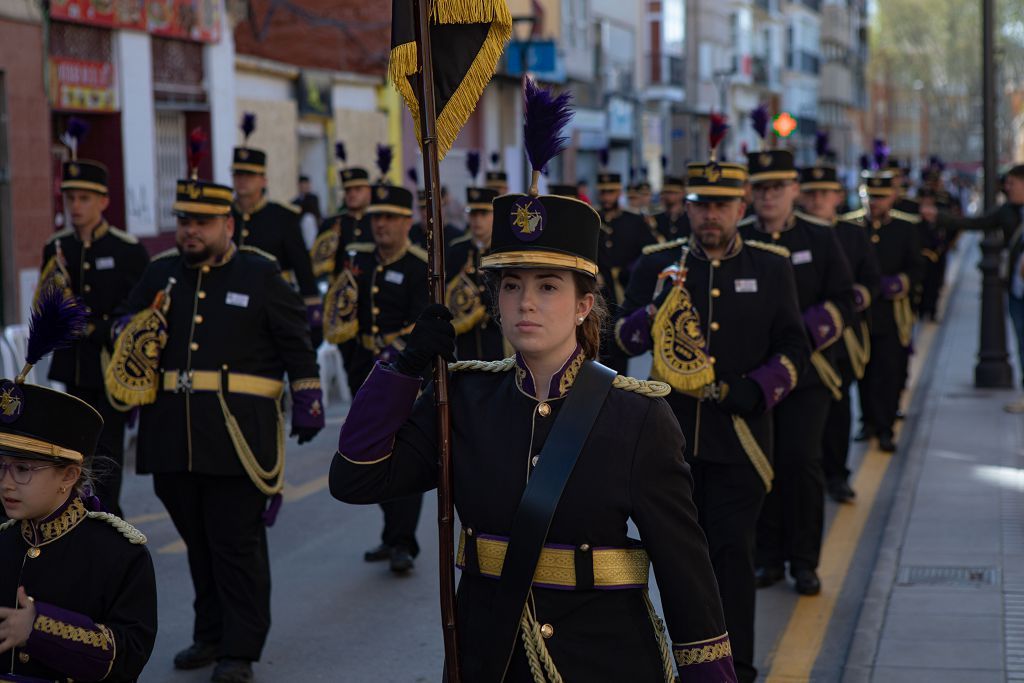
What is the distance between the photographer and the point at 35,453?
14.3ft

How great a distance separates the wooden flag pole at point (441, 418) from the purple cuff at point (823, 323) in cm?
463

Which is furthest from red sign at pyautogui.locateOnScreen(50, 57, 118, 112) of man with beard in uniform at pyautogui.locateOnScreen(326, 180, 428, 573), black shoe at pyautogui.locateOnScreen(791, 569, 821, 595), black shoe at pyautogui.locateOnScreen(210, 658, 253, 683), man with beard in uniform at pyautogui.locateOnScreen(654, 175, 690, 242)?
black shoe at pyautogui.locateOnScreen(210, 658, 253, 683)

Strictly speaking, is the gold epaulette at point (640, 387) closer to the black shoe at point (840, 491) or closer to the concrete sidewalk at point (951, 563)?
the concrete sidewalk at point (951, 563)

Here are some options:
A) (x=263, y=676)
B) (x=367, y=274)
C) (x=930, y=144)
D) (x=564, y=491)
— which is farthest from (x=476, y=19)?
(x=930, y=144)

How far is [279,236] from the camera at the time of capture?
12.8 m

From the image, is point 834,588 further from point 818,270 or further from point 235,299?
point 235,299

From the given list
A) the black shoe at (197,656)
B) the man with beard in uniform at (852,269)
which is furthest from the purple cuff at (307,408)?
the man with beard in uniform at (852,269)

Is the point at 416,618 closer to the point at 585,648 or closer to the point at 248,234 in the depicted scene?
the point at 585,648

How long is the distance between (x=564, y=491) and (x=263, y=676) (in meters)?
3.61

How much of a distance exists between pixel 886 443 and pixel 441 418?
938cm

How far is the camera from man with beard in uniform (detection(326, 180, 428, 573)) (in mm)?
9555

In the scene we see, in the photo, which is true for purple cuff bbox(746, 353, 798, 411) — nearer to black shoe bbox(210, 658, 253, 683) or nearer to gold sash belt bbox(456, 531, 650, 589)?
black shoe bbox(210, 658, 253, 683)

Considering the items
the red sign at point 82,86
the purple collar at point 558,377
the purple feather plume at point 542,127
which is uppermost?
the red sign at point 82,86

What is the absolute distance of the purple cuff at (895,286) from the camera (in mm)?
12656
